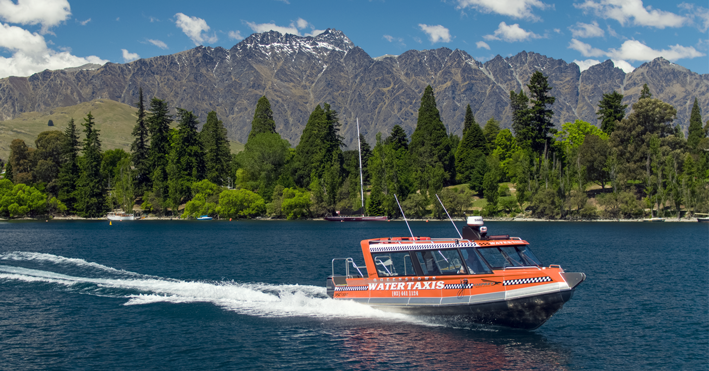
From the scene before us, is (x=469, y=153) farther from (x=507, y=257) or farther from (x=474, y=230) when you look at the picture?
(x=507, y=257)

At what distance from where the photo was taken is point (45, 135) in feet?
468

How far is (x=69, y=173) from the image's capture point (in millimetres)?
123938

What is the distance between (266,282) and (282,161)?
97.3 m

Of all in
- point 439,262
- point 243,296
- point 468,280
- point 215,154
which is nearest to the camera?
point 468,280

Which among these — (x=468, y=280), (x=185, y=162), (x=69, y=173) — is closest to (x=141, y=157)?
(x=185, y=162)

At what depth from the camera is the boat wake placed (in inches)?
922

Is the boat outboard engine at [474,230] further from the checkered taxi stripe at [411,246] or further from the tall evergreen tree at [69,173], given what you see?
the tall evergreen tree at [69,173]

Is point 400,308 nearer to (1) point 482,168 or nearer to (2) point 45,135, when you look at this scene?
(1) point 482,168

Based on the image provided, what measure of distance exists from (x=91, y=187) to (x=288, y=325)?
373ft

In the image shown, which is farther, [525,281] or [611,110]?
[611,110]

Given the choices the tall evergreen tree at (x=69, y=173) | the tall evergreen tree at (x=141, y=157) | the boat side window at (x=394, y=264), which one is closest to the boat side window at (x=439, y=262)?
the boat side window at (x=394, y=264)

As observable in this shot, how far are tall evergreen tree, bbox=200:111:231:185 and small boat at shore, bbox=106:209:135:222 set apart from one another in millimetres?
19260

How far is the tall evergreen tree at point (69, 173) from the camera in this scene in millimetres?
123125

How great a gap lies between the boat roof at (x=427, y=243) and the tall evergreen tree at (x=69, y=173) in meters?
120
